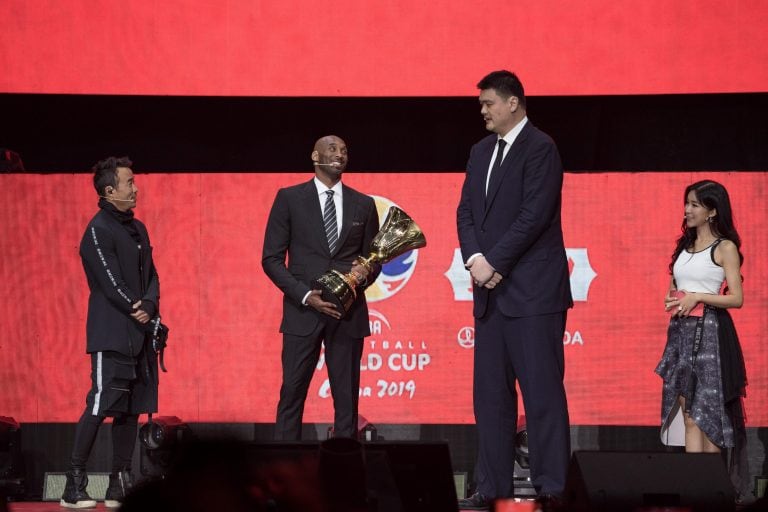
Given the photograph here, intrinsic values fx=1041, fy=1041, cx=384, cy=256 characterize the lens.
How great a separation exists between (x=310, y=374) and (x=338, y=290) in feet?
1.53

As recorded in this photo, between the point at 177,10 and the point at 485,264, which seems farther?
the point at 177,10

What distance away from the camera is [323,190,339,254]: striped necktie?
4.91 metres

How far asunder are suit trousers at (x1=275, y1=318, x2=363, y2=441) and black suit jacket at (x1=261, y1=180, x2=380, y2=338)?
0.04m

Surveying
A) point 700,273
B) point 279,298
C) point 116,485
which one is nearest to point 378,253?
point 279,298

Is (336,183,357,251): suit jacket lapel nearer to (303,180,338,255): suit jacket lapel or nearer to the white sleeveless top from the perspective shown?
(303,180,338,255): suit jacket lapel

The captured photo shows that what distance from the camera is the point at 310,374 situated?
4.89 m

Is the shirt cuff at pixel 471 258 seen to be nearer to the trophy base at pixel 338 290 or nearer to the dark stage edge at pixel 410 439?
the trophy base at pixel 338 290

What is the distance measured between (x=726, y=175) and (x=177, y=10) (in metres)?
3.20

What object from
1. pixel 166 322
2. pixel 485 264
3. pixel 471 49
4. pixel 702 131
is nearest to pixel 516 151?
pixel 485 264

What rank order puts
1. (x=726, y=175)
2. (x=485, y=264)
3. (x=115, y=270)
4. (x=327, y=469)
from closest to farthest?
(x=327, y=469), (x=485, y=264), (x=115, y=270), (x=726, y=175)

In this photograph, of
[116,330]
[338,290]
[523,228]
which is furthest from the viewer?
[116,330]

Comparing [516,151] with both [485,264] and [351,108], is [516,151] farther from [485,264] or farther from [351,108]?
[351,108]

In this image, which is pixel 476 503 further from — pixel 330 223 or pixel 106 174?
pixel 106 174

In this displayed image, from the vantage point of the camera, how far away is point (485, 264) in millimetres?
3926
